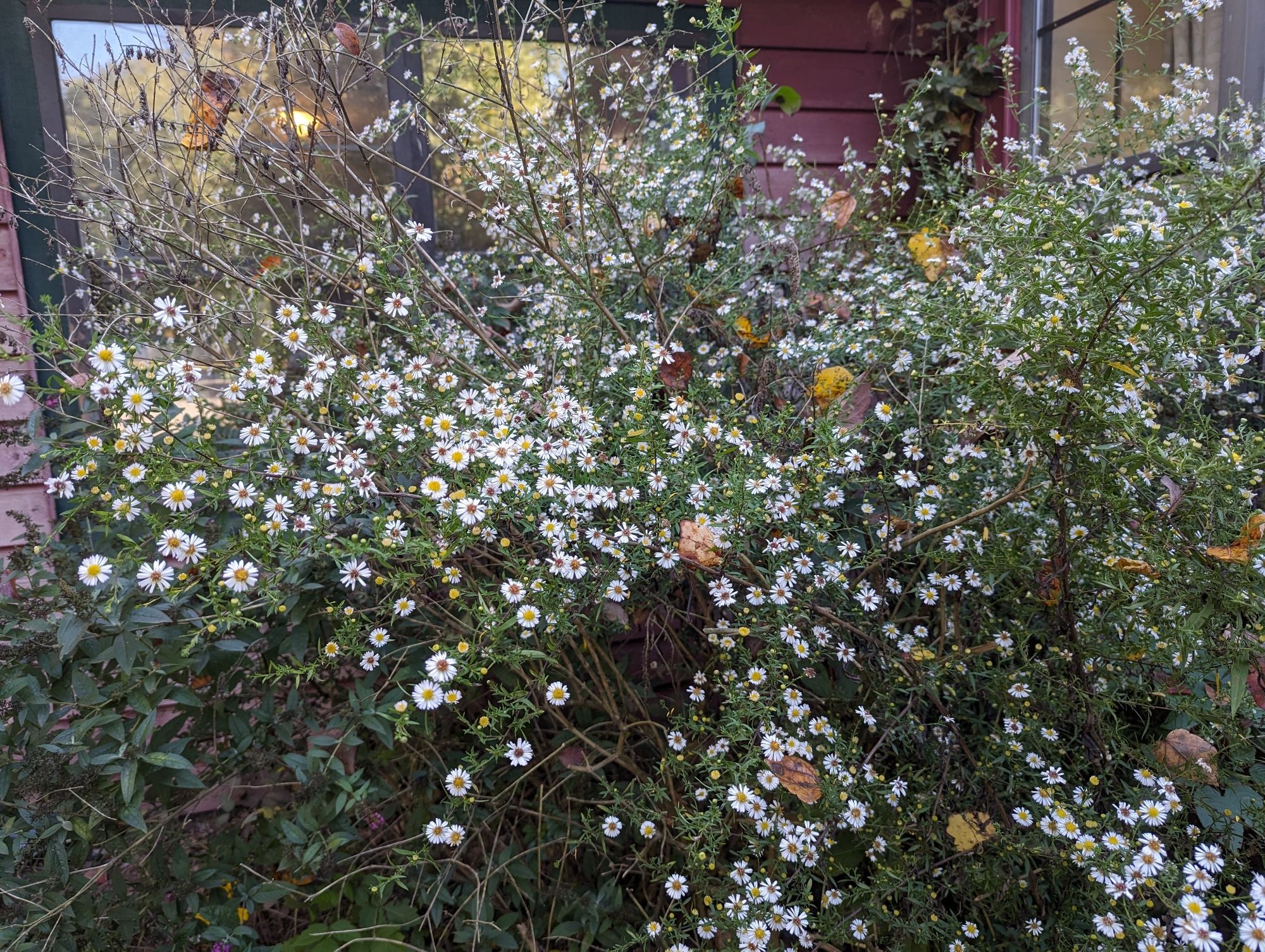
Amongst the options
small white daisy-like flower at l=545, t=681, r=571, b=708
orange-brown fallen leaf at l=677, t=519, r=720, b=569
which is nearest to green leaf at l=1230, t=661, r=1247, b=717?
orange-brown fallen leaf at l=677, t=519, r=720, b=569

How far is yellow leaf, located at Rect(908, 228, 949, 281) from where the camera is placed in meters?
2.16

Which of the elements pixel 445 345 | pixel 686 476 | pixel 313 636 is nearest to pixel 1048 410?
pixel 686 476

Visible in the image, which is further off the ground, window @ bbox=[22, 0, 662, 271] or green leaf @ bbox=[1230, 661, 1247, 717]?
window @ bbox=[22, 0, 662, 271]

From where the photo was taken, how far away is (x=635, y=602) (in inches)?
73.6

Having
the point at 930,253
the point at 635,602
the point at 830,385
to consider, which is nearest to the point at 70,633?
the point at 635,602

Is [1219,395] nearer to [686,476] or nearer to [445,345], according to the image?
[686,476]

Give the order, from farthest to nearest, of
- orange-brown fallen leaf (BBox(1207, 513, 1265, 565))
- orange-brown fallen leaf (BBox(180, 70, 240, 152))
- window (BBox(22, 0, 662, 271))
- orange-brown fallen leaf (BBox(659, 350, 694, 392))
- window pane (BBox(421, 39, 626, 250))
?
window pane (BBox(421, 39, 626, 250))
window (BBox(22, 0, 662, 271))
orange-brown fallen leaf (BBox(659, 350, 694, 392))
orange-brown fallen leaf (BBox(180, 70, 240, 152))
orange-brown fallen leaf (BBox(1207, 513, 1265, 565))

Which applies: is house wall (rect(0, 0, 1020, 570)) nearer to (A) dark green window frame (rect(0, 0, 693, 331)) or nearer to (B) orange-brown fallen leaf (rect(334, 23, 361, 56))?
(A) dark green window frame (rect(0, 0, 693, 331))

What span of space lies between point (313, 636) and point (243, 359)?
63 centimetres

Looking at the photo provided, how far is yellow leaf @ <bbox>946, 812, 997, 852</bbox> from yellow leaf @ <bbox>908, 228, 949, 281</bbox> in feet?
4.24

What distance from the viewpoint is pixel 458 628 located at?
172 centimetres

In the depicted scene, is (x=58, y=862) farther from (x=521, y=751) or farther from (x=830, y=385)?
(x=830, y=385)

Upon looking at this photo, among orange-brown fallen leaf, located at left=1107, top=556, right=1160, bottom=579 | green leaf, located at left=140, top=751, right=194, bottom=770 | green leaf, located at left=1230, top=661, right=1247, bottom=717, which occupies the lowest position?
green leaf, located at left=140, top=751, right=194, bottom=770

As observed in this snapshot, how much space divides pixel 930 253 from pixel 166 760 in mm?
2107
